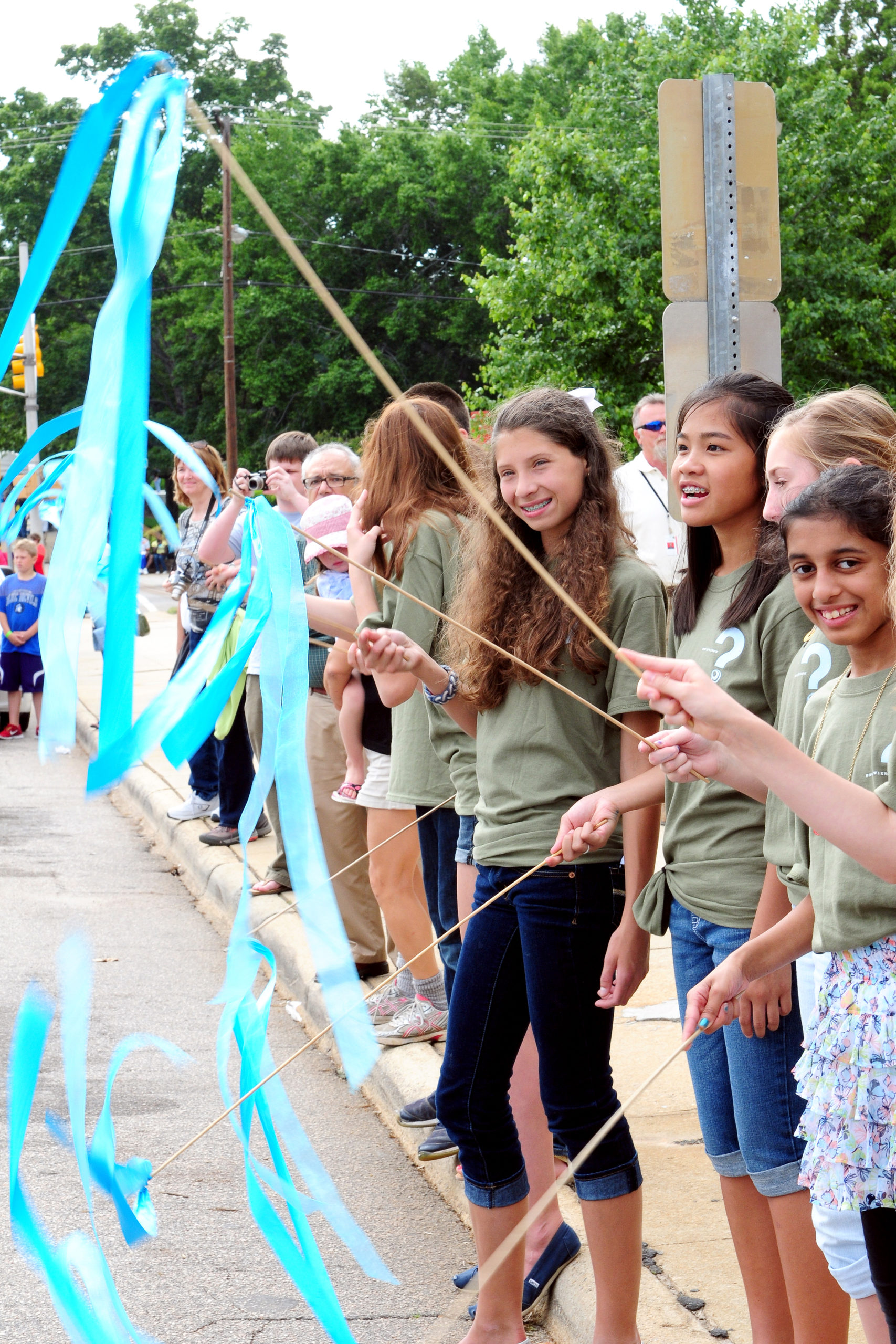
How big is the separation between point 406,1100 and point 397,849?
0.75 meters

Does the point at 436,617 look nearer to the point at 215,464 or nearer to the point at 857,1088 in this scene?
the point at 857,1088

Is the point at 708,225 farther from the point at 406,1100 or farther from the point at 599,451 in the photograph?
the point at 406,1100

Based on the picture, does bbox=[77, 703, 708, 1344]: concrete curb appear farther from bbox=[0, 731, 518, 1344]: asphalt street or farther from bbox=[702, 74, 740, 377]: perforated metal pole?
bbox=[702, 74, 740, 377]: perforated metal pole

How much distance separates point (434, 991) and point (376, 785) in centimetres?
69

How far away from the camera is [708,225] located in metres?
4.10

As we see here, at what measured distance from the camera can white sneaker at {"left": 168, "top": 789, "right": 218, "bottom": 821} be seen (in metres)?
8.03

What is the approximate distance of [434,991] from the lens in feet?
14.4

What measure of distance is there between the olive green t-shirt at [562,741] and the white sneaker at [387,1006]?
195cm

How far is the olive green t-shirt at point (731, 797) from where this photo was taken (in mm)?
2330

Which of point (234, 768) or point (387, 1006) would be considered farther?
point (234, 768)

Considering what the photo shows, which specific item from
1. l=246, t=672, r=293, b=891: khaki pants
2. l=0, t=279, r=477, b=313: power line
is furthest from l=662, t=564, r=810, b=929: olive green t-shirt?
l=0, t=279, r=477, b=313: power line

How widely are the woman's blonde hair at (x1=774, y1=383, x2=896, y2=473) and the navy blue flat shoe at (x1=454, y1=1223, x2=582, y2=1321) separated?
1.80 metres

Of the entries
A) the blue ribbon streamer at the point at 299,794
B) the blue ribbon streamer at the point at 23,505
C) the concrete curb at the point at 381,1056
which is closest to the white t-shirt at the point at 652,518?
the concrete curb at the point at 381,1056

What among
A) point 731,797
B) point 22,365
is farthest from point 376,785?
point 22,365
